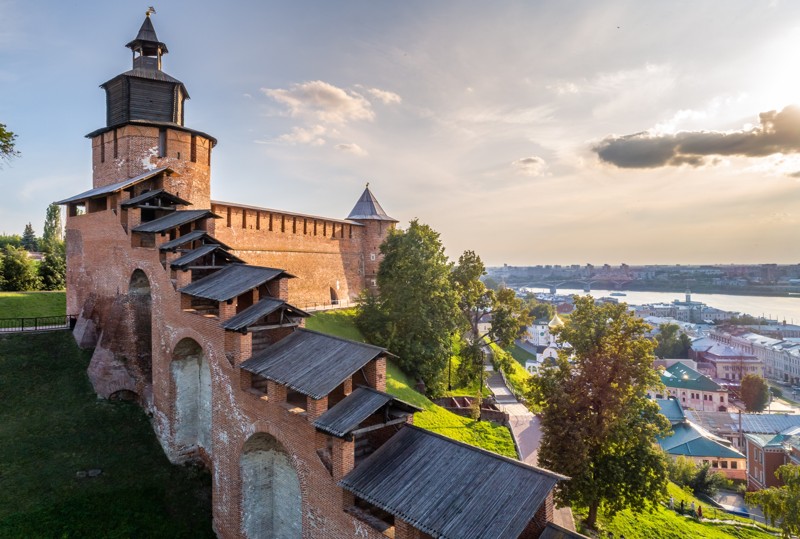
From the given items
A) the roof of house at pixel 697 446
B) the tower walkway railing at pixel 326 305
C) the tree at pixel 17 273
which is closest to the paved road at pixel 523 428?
the tower walkway railing at pixel 326 305

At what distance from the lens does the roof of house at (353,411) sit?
733 centimetres

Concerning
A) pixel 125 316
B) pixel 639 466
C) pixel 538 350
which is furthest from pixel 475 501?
pixel 538 350

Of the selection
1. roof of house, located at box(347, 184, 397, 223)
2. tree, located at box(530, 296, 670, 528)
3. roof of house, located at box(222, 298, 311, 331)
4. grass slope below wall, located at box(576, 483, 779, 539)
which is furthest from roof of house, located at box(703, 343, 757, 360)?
roof of house, located at box(222, 298, 311, 331)

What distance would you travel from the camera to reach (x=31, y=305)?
24.4m

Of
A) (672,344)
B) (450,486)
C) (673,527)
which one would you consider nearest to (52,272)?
(450,486)

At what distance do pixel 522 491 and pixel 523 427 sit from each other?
60.1 feet

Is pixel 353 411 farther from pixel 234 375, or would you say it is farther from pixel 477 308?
pixel 477 308

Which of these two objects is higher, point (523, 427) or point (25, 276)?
point (25, 276)

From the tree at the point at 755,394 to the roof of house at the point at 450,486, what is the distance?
62.0 meters

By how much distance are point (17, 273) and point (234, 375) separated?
28.4 m

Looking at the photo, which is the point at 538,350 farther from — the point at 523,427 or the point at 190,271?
the point at 190,271

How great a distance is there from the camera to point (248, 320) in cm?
960

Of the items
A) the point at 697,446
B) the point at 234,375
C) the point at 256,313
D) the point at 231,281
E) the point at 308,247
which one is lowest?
the point at 697,446

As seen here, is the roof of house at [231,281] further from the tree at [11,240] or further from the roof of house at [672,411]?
the tree at [11,240]
